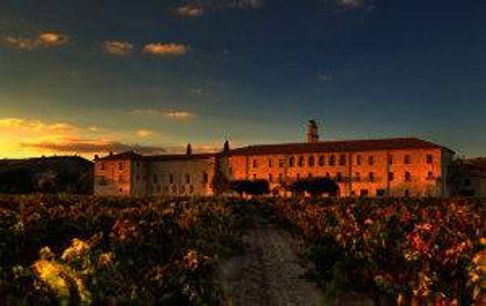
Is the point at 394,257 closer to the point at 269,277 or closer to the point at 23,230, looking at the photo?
the point at 269,277

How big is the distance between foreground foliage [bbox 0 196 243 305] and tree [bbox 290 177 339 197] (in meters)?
67.8

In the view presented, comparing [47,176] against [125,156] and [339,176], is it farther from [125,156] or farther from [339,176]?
[339,176]

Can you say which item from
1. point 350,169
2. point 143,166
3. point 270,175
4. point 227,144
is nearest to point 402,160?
point 350,169

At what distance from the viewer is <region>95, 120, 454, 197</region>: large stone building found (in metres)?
98.9

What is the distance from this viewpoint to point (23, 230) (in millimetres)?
18203

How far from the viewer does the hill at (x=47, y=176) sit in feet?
322

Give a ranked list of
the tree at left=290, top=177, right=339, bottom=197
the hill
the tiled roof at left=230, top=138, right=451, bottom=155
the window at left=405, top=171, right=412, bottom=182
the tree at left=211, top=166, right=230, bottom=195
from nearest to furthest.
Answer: the tree at left=290, top=177, right=339, bottom=197, the hill, the window at left=405, top=171, right=412, bottom=182, the tiled roof at left=230, top=138, right=451, bottom=155, the tree at left=211, top=166, right=230, bottom=195

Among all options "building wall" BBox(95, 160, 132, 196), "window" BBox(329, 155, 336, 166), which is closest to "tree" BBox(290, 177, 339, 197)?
"window" BBox(329, 155, 336, 166)

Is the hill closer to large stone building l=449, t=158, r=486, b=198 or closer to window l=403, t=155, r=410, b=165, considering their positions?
window l=403, t=155, r=410, b=165

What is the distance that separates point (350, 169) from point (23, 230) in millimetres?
87334

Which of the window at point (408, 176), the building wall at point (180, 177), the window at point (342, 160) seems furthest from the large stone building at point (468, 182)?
the building wall at point (180, 177)

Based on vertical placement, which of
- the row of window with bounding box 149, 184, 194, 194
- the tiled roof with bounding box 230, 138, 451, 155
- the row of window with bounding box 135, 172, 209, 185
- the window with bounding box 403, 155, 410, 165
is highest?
the tiled roof with bounding box 230, 138, 451, 155

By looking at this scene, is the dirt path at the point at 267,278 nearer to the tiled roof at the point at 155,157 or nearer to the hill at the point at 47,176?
the hill at the point at 47,176

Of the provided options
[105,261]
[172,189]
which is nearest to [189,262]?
[105,261]
